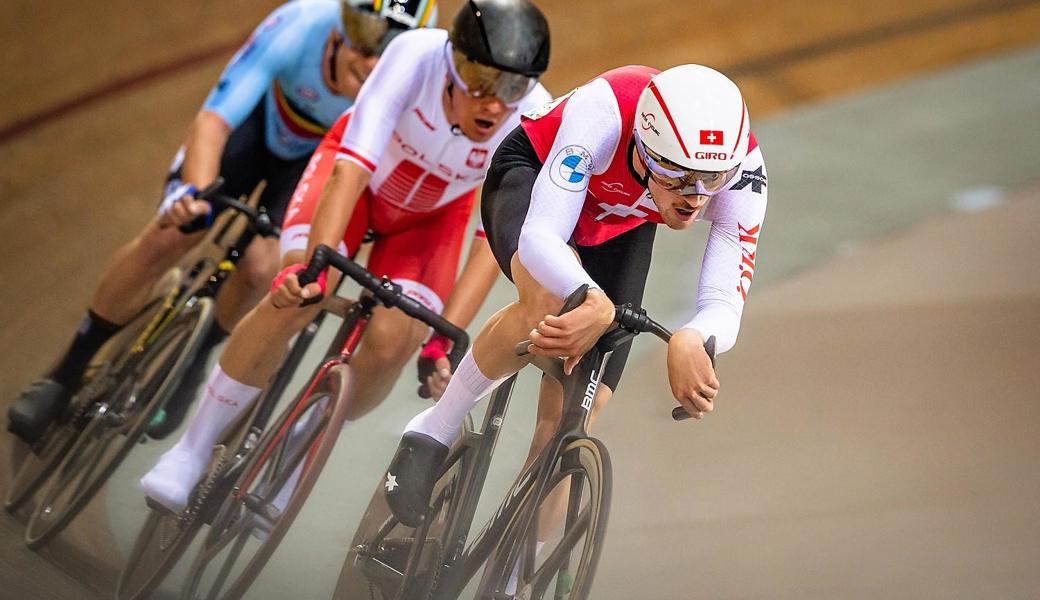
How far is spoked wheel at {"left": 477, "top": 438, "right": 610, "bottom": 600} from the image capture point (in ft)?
7.58

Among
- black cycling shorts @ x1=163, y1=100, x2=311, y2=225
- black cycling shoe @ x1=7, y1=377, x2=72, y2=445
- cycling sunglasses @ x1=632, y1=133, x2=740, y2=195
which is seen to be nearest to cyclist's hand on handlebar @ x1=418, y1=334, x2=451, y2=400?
cycling sunglasses @ x1=632, y1=133, x2=740, y2=195

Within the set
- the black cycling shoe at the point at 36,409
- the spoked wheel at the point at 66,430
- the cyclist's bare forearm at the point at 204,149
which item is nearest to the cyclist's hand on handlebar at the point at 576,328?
the cyclist's bare forearm at the point at 204,149

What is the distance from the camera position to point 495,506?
2.81 metres

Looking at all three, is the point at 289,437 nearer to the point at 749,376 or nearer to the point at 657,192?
the point at 657,192

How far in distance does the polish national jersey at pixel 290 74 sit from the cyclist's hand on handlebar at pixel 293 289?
3.56ft

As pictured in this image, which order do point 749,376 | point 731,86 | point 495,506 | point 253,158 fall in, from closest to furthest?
point 731,86 → point 495,506 → point 253,158 → point 749,376

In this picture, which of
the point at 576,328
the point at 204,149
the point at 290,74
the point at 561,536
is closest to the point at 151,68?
the point at 290,74

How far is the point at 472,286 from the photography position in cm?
329

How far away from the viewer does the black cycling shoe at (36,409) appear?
399 centimetres

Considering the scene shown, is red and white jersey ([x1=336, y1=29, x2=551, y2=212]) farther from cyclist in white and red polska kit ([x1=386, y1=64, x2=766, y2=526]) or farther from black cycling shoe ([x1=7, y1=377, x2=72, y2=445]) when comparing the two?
black cycling shoe ([x1=7, y1=377, x2=72, y2=445])

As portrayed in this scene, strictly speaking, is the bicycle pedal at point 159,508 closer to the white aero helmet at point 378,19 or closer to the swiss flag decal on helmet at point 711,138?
the white aero helmet at point 378,19

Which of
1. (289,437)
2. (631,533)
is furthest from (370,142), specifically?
(631,533)

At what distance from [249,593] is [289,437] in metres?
0.38

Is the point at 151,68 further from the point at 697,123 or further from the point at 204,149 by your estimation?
the point at 697,123
